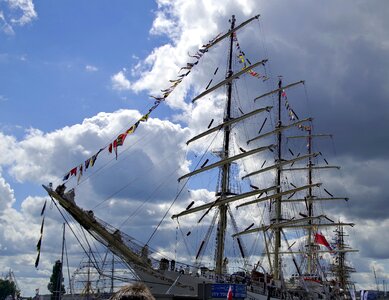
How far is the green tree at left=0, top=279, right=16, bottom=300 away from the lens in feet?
498

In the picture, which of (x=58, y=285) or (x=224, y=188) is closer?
(x=224, y=188)

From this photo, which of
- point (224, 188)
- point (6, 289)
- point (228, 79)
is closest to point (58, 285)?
point (224, 188)

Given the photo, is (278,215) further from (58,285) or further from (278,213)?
(58,285)

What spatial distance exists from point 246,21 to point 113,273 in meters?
37.0

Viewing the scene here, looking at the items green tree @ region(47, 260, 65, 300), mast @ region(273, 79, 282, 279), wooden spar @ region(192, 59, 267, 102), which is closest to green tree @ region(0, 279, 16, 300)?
green tree @ region(47, 260, 65, 300)

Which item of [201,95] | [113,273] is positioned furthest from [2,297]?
[113,273]

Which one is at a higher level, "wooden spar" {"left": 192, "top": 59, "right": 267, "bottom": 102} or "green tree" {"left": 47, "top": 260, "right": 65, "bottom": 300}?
"wooden spar" {"left": 192, "top": 59, "right": 267, "bottom": 102}

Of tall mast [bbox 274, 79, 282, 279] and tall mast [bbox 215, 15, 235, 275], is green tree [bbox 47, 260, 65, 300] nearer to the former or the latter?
tall mast [bbox 215, 15, 235, 275]

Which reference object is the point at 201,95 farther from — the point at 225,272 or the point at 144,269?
the point at 144,269

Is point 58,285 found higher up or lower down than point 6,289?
lower down

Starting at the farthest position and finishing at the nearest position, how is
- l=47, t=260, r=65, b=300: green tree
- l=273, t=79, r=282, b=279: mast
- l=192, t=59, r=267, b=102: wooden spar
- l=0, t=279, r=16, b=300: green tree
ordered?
l=0, t=279, r=16, b=300: green tree
l=273, t=79, r=282, b=279: mast
l=192, t=59, r=267, b=102: wooden spar
l=47, t=260, r=65, b=300: green tree

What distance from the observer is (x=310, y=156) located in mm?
102625

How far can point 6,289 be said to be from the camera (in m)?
153

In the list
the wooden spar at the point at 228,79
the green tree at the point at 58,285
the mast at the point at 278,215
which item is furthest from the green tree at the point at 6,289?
the wooden spar at the point at 228,79
